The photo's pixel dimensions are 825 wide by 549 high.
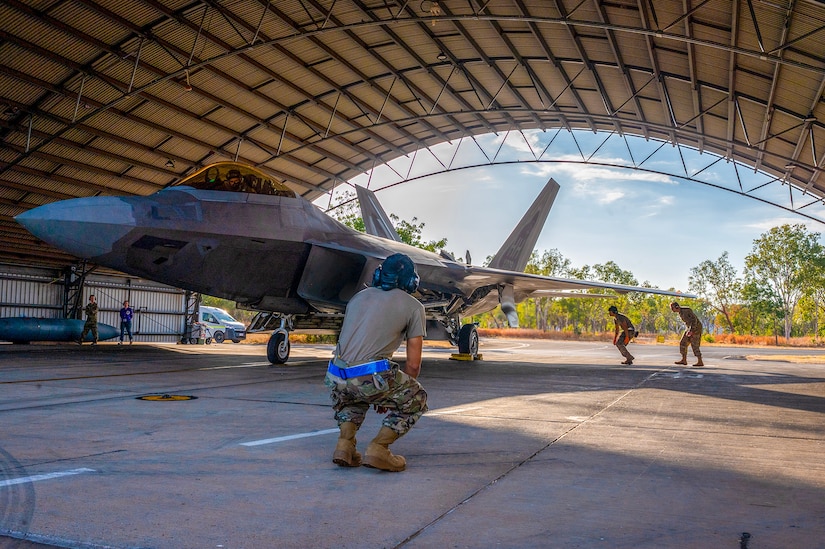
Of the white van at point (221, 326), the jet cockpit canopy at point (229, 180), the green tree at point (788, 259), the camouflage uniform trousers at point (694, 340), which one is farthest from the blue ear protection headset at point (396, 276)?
the green tree at point (788, 259)

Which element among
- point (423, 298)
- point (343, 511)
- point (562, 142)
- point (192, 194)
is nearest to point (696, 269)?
point (562, 142)

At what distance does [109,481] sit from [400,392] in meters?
1.80

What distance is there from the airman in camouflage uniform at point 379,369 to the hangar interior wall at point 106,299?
27.0 m

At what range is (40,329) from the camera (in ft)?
76.1

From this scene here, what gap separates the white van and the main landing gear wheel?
24390mm

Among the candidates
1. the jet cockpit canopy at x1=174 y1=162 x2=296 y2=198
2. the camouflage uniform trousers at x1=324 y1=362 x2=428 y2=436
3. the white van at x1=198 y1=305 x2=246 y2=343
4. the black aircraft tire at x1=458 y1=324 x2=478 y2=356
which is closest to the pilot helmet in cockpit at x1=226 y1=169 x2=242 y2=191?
the jet cockpit canopy at x1=174 y1=162 x2=296 y2=198

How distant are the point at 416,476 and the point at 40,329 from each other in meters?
23.4

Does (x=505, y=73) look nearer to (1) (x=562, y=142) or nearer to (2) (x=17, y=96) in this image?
(1) (x=562, y=142)

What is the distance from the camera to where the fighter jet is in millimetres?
9734

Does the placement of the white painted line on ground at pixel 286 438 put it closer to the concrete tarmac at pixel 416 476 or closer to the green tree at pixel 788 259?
the concrete tarmac at pixel 416 476

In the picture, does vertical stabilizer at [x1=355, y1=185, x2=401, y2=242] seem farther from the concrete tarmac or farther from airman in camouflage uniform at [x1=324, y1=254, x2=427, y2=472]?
airman in camouflage uniform at [x1=324, y1=254, x2=427, y2=472]

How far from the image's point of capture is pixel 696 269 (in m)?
80.5

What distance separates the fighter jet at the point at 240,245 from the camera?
9.73 metres

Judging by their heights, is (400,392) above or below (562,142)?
below
